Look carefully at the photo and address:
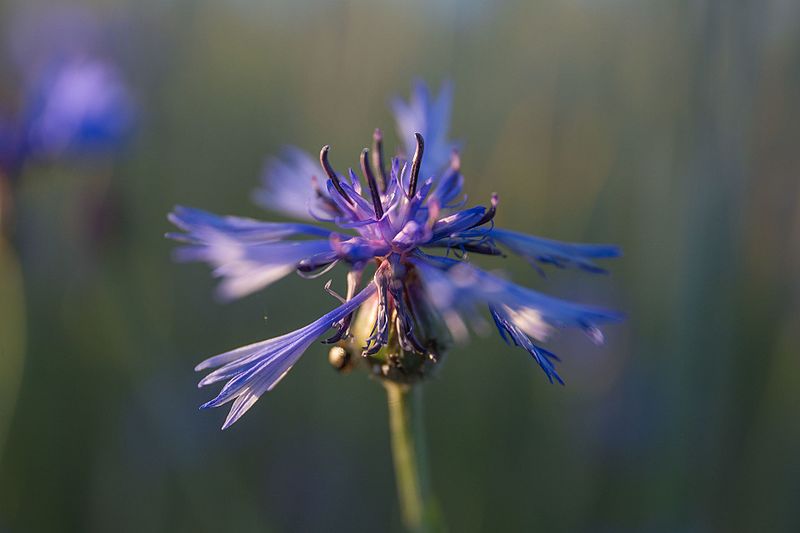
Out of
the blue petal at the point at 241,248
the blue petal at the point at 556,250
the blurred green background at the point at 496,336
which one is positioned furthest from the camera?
the blurred green background at the point at 496,336

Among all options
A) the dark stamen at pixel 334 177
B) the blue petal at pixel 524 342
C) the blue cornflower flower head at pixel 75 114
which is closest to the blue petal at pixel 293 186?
the dark stamen at pixel 334 177

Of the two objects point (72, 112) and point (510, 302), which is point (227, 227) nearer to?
point (510, 302)

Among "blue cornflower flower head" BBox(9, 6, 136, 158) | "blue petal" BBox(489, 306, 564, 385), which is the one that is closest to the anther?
"blue petal" BBox(489, 306, 564, 385)

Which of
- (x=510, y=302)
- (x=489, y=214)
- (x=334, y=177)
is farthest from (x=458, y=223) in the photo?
(x=510, y=302)

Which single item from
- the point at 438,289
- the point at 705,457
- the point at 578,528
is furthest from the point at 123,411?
the point at 438,289

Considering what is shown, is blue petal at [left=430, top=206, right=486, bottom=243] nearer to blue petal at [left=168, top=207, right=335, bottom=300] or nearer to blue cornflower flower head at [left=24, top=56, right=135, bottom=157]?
blue petal at [left=168, top=207, right=335, bottom=300]

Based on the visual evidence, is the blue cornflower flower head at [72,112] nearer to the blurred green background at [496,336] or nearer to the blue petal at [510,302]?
the blurred green background at [496,336]
